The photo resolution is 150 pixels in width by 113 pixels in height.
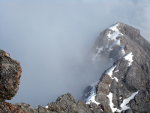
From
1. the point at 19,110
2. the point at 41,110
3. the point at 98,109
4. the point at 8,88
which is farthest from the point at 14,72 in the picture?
the point at 98,109

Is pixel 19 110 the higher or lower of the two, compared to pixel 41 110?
lower

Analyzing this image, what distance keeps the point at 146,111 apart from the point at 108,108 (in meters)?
18.9

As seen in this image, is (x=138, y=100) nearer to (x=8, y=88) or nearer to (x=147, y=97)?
(x=147, y=97)

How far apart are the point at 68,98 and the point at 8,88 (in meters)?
125

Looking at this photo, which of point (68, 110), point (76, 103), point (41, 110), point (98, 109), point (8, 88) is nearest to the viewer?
point (8, 88)

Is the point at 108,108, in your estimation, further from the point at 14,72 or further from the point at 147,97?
the point at 14,72

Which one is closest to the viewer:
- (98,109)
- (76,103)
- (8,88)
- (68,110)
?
(8,88)

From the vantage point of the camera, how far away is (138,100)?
7810 inches

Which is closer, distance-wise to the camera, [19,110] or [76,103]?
[19,110]

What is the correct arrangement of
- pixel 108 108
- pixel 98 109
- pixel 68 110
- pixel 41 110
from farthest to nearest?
pixel 108 108, pixel 98 109, pixel 68 110, pixel 41 110

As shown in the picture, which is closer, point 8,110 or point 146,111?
point 8,110

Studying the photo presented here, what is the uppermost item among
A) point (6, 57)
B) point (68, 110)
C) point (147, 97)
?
point (147, 97)

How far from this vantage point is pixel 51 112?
4063 inches

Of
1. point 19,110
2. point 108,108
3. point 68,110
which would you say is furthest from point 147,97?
point 19,110
